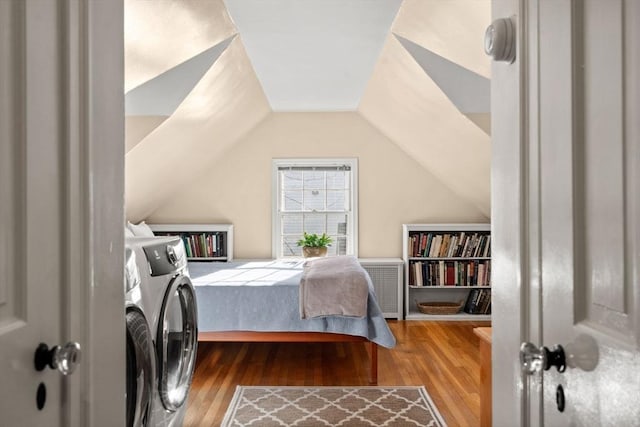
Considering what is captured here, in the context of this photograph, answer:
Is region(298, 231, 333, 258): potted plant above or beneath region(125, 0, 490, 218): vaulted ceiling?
beneath

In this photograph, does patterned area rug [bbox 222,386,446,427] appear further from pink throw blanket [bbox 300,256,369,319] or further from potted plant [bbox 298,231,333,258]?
potted plant [bbox 298,231,333,258]

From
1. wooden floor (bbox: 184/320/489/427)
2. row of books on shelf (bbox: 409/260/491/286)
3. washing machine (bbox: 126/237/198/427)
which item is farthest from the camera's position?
row of books on shelf (bbox: 409/260/491/286)

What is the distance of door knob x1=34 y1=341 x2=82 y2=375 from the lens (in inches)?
37.4

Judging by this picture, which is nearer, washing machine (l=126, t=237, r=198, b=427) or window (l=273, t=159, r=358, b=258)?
washing machine (l=126, t=237, r=198, b=427)

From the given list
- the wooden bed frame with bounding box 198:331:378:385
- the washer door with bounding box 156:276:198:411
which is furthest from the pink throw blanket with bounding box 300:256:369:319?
the washer door with bounding box 156:276:198:411

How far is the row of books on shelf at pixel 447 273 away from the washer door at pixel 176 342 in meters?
3.61

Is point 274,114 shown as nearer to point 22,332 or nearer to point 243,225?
point 243,225

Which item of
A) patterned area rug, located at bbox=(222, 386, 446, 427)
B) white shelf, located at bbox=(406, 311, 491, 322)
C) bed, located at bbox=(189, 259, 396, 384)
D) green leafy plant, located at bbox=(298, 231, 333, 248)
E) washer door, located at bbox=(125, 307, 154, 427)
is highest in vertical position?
green leafy plant, located at bbox=(298, 231, 333, 248)

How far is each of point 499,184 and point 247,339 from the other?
9.46ft

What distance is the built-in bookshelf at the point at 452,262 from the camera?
583 centimetres

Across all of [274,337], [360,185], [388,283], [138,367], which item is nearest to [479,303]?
[388,283]

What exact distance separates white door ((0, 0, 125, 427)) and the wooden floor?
204 centimetres

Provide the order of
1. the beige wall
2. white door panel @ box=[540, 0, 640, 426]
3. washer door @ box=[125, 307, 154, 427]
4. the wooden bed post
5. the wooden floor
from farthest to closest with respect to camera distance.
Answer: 1. the beige wall
2. the wooden bed post
3. the wooden floor
4. washer door @ box=[125, 307, 154, 427]
5. white door panel @ box=[540, 0, 640, 426]

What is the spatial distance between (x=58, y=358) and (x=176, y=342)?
4.82 ft
